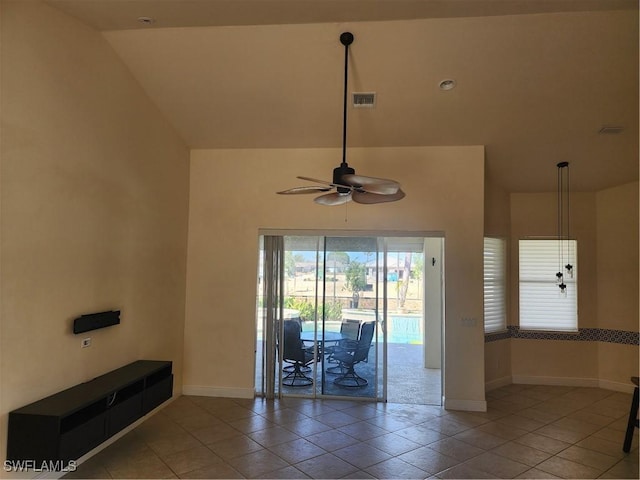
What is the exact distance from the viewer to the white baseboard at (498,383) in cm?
599

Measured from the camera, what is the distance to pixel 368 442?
4.11 m

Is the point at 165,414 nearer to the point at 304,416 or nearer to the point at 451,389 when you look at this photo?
the point at 304,416

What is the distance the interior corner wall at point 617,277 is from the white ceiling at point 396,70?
1.00m

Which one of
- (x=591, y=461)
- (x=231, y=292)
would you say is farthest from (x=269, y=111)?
(x=591, y=461)

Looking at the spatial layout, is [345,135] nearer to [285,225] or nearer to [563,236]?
[285,225]

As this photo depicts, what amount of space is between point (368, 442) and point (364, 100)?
3.67 metres

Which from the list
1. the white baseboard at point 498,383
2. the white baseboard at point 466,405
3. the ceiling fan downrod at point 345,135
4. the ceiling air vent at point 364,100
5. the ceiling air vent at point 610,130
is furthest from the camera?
the white baseboard at point 498,383

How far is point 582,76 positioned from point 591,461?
374cm

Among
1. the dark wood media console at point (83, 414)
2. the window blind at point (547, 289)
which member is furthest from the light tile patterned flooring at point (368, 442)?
the window blind at point (547, 289)

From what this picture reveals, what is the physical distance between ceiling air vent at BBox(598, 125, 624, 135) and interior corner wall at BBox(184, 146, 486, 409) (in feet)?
4.40

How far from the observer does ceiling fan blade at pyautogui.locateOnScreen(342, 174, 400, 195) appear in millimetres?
3025

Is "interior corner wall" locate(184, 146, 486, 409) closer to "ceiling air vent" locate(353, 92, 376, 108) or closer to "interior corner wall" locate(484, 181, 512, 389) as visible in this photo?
"ceiling air vent" locate(353, 92, 376, 108)

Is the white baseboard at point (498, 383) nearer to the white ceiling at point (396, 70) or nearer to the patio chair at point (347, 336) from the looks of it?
the patio chair at point (347, 336)

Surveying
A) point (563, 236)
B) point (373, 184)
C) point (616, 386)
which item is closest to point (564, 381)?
point (616, 386)
